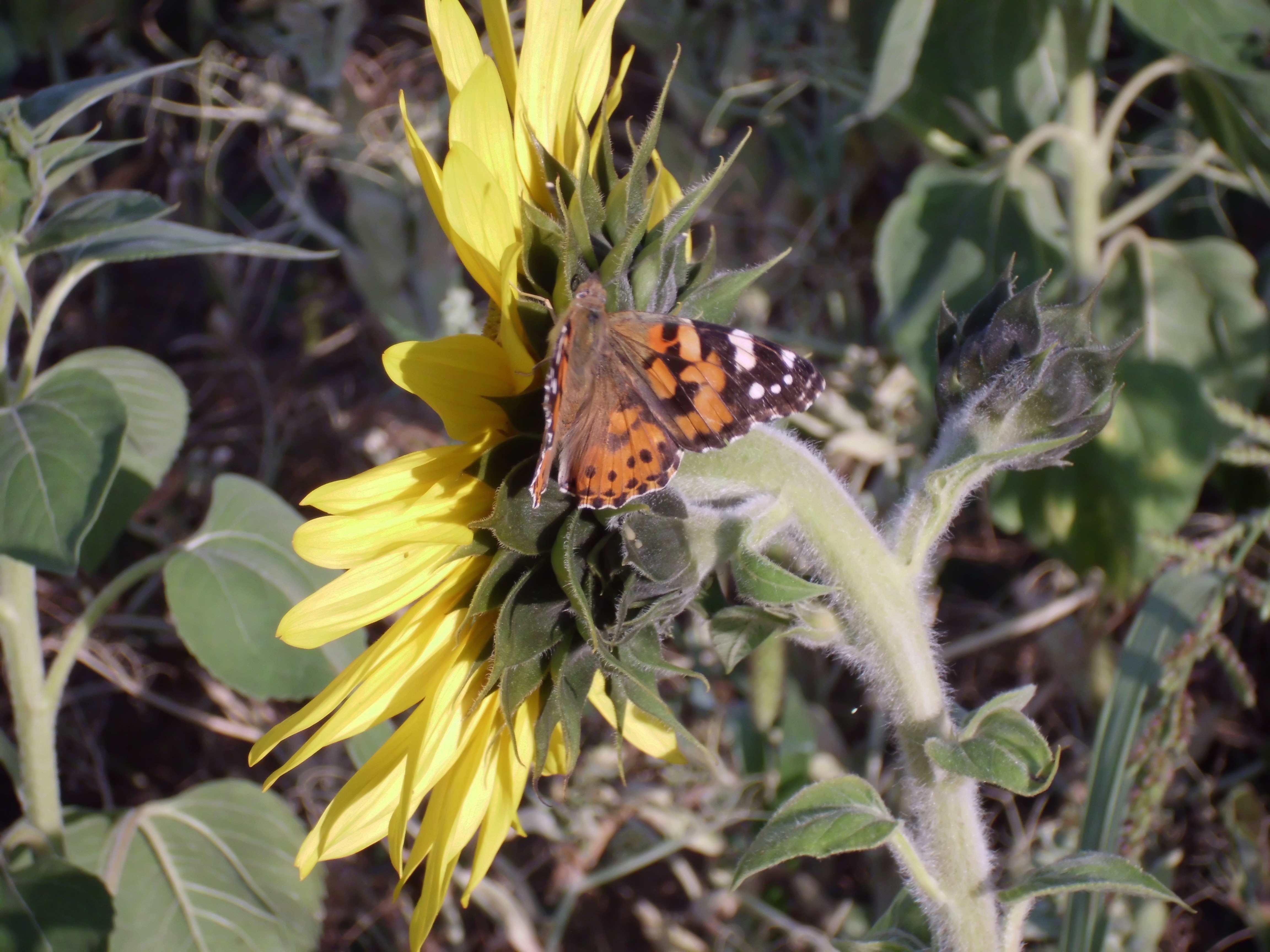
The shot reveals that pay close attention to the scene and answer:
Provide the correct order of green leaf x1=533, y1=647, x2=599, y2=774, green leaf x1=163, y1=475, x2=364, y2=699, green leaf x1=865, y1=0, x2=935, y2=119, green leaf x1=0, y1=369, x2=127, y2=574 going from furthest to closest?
1. green leaf x1=865, y1=0, x2=935, y2=119
2. green leaf x1=163, y1=475, x2=364, y2=699
3. green leaf x1=0, y1=369, x2=127, y2=574
4. green leaf x1=533, y1=647, x2=599, y2=774

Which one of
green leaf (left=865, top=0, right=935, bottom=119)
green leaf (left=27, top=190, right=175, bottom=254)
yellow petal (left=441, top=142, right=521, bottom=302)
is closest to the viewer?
yellow petal (left=441, top=142, right=521, bottom=302)

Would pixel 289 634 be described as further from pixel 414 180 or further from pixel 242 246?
pixel 414 180

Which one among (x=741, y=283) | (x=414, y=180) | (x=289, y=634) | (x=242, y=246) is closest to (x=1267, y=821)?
(x=741, y=283)

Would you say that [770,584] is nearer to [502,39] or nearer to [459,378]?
[459,378]

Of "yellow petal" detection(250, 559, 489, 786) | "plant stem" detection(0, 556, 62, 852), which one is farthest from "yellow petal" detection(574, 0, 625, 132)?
"plant stem" detection(0, 556, 62, 852)

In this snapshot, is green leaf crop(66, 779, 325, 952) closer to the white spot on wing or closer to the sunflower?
the sunflower

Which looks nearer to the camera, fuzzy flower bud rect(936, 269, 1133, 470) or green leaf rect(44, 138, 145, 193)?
fuzzy flower bud rect(936, 269, 1133, 470)

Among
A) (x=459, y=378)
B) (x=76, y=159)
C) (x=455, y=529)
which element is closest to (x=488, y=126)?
(x=459, y=378)

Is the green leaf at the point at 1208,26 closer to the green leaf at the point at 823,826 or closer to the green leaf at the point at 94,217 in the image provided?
the green leaf at the point at 823,826
